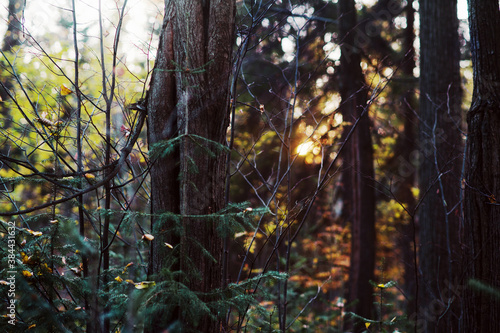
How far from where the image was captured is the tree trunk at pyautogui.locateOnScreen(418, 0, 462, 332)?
5680mm

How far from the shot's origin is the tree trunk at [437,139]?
18.6ft

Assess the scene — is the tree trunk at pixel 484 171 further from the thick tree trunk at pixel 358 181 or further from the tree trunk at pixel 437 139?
the thick tree trunk at pixel 358 181

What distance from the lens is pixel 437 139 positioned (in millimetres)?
6062

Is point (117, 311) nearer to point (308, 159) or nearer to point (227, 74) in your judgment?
point (227, 74)

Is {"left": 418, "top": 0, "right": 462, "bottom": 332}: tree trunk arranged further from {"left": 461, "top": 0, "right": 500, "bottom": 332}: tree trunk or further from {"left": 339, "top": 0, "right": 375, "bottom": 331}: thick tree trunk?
{"left": 461, "top": 0, "right": 500, "bottom": 332}: tree trunk

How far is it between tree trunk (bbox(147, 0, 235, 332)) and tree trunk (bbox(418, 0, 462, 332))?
4.13m

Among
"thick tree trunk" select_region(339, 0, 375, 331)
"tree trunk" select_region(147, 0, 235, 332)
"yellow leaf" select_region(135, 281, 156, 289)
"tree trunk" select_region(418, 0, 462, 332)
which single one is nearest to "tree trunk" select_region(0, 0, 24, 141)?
"tree trunk" select_region(147, 0, 235, 332)

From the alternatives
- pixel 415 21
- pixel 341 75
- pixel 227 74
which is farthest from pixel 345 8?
pixel 227 74

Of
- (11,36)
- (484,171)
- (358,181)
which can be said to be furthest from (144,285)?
(358,181)

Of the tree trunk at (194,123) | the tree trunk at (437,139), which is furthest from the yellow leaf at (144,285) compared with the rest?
the tree trunk at (437,139)

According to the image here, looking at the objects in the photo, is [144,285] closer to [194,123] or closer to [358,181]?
[194,123]

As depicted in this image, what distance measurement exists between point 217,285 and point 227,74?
1.37 metres

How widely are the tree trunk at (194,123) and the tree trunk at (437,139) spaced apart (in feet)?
13.5

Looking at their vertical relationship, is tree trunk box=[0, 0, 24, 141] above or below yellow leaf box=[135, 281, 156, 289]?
above
